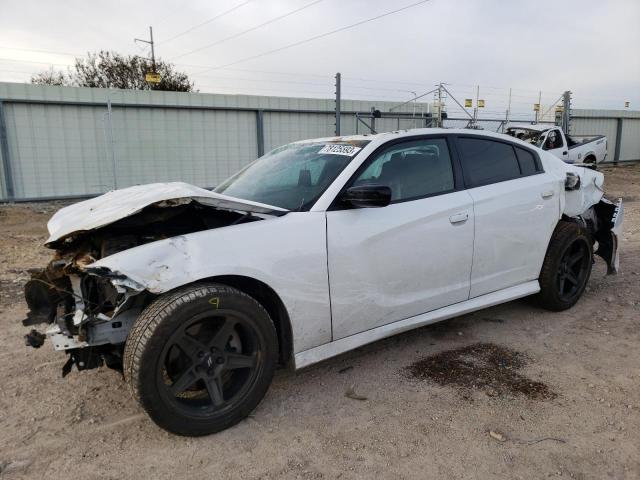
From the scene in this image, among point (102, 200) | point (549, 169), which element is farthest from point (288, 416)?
point (549, 169)

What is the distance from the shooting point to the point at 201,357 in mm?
2633

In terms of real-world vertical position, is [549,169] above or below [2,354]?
above

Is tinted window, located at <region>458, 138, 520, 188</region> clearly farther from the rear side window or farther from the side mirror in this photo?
the side mirror

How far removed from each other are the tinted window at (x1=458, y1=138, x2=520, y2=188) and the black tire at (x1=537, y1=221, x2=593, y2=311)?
2.54 feet

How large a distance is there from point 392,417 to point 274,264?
3.70 ft

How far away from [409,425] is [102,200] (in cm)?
242

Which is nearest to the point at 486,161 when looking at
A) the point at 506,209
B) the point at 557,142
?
the point at 506,209

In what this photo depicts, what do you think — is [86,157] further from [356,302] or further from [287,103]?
[356,302]

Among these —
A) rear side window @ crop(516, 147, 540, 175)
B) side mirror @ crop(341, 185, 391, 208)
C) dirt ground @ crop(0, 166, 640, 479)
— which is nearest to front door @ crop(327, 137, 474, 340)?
side mirror @ crop(341, 185, 391, 208)

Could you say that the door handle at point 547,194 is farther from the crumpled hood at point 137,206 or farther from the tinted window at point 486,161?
the crumpled hood at point 137,206

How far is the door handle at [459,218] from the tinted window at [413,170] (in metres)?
0.21

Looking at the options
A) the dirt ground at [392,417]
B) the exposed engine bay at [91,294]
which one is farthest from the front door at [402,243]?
the exposed engine bay at [91,294]

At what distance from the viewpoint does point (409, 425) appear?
2.77 m

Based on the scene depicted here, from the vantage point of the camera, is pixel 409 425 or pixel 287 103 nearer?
pixel 409 425
